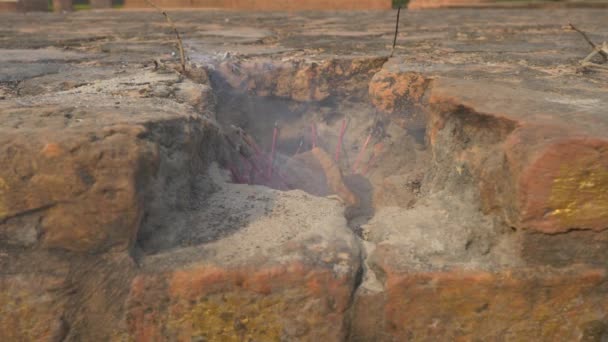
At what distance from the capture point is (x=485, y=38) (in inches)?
112

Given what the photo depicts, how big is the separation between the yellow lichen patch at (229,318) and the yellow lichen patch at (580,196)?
573 mm

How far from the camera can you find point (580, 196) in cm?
91

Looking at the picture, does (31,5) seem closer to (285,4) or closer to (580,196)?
(285,4)

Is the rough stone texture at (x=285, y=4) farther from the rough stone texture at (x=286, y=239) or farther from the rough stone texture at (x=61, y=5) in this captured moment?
the rough stone texture at (x=286, y=239)

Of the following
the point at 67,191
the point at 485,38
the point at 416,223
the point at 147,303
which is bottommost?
the point at 147,303

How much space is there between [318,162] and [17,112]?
1117mm

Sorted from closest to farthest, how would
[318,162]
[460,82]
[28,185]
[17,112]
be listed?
[28,185]
[17,112]
[460,82]
[318,162]

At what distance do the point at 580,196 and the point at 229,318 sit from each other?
2.39 feet

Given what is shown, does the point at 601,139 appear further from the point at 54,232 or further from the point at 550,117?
the point at 54,232

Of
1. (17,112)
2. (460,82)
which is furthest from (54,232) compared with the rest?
(460,82)

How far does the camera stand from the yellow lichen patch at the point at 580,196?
0.89m

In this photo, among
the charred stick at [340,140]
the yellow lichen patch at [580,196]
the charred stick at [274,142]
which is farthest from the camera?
the charred stick at [340,140]

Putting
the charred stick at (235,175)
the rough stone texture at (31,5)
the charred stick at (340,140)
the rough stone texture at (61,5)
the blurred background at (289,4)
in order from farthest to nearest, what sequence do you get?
the rough stone texture at (61,5) < the rough stone texture at (31,5) < the blurred background at (289,4) < the charred stick at (340,140) < the charred stick at (235,175)

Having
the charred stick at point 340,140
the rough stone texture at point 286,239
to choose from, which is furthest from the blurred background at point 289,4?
the rough stone texture at point 286,239
